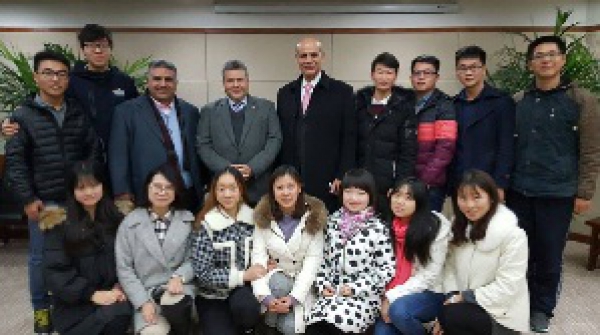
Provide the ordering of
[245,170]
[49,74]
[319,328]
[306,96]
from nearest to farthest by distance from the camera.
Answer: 1. [319,328]
2. [49,74]
3. [245,170]
4. [306,96]

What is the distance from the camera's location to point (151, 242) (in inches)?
98.0

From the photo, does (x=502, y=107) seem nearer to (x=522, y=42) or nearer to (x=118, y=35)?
(x=522, y=42)

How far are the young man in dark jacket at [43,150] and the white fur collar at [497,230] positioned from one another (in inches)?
79.7

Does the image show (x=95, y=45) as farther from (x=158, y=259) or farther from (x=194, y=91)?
(x=194, y=91)

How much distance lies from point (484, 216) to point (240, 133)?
1.33 metres

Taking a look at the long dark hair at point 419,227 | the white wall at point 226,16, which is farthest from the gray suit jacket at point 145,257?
the white wall at point 226,16

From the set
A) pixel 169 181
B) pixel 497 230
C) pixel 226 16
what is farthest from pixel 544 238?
pixel 226 16

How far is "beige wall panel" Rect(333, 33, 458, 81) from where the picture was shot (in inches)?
194

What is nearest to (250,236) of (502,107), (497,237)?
(497,237)

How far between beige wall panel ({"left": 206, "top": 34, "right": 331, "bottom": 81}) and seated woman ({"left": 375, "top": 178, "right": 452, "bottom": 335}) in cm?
274

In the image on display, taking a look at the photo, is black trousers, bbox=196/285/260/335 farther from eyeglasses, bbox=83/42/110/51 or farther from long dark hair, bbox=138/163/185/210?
eyeglasses, bbox=83/42/110/51

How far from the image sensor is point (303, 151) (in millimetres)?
2867

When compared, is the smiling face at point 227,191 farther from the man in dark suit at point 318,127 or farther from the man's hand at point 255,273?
the man in dark suit at point 318,127

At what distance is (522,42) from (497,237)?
10.6 ft
